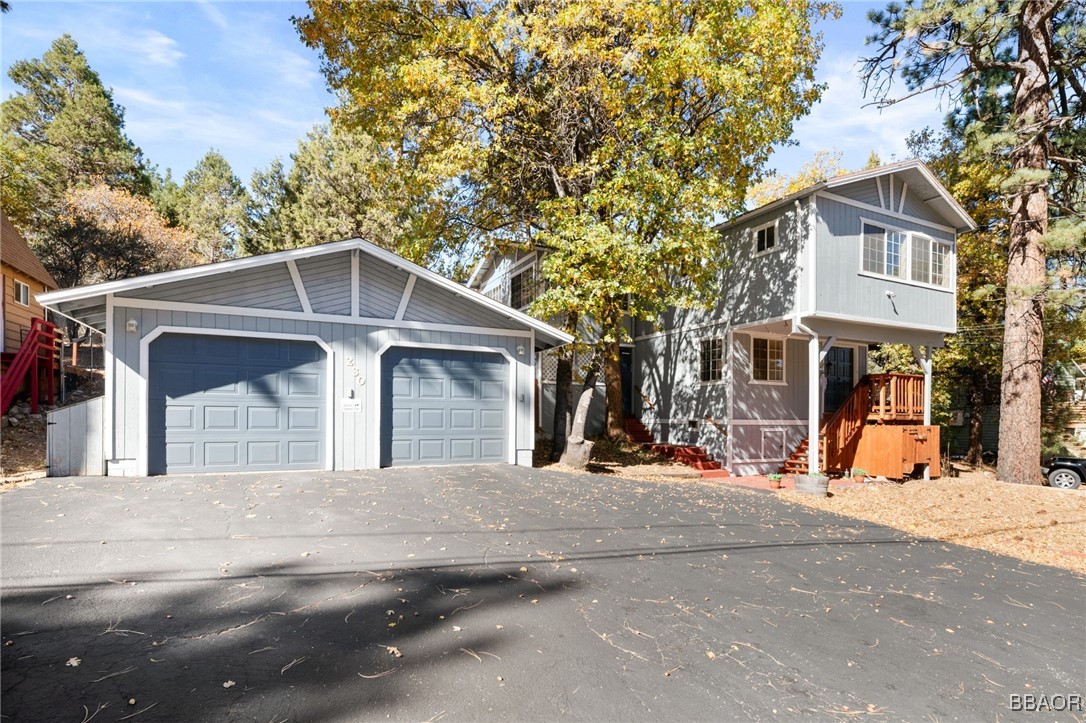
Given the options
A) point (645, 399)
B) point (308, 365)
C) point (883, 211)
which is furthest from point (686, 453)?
point (308, 365)

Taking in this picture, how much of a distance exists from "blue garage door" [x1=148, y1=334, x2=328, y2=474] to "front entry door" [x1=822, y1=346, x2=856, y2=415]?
1348cm

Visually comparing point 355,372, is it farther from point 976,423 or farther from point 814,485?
point 976,423

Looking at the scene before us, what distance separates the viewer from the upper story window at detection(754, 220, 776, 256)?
43.9 feet

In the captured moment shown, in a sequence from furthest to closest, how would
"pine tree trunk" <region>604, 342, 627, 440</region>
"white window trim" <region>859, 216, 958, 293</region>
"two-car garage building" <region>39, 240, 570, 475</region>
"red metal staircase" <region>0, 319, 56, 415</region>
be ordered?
"pine tree trunk" <region>604, 342, 627, 440</region>
"white window trim" <region>859, 216, 958, 293</region>
"red metal staircase" <region>0, 319, 56, 415</region>
"two-car garage building" <region>39, 240, 570, 475</region>

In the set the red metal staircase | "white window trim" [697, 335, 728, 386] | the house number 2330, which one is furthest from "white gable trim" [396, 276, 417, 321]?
"white window trim" [697, 335, 728, 386]

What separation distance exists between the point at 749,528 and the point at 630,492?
2.25 meters

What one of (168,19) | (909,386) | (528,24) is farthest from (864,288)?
(168,19)

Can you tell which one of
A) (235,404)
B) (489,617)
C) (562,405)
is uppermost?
(235,404)

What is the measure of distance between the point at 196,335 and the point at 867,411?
577 inches

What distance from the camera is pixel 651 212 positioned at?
1124 centimetres

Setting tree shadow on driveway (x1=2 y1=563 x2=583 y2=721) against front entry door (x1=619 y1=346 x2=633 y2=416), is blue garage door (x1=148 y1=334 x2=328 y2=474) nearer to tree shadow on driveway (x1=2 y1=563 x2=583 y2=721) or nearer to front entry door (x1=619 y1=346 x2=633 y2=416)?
tree shadow on driveway (x1=2 y1=563 x2=583 y2=721)

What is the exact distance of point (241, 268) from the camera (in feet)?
29.4

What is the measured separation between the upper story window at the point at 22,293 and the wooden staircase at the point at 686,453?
1652cm

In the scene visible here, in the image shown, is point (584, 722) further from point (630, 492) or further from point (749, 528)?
point (630, 492)
